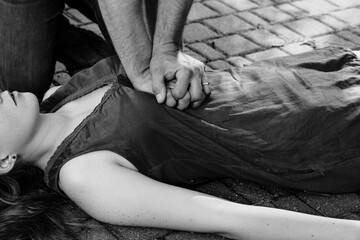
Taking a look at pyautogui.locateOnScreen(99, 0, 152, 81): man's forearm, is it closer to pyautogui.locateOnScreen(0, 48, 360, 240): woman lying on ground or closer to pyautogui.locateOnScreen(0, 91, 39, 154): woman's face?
→ pyautogui.locateOnScreen(0, 48, 360, 240): woman lying on ground

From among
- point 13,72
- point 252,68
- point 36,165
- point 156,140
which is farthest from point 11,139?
point 252,68

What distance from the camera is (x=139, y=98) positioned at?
299cm

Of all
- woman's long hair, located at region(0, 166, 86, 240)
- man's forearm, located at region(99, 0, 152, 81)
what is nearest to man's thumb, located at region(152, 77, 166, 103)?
man's forearm, located at region(99, 0, 152, 81)

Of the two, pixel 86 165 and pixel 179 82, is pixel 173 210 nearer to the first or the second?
pixel 86 165

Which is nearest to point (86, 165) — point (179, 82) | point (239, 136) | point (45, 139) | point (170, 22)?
point (45, 139)

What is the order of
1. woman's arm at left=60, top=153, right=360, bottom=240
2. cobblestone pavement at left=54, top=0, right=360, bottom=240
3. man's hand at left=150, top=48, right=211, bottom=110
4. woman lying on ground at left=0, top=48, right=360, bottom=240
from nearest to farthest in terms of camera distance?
1. woman's arm at left=60, top=153, right=360, bottom=240
2. woman lying on ground at left=0, top=48, right=360, bottom=240
3. man's hand at left=150, top=48, right=211, bottom=110
4. cobblestone pavement at left=54, top=0, right=360, bottom=240

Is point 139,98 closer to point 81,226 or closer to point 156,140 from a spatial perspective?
point 156,140

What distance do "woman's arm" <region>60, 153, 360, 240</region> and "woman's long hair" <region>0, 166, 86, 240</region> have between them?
0.13 m

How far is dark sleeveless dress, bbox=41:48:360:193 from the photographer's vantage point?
296 centimetres

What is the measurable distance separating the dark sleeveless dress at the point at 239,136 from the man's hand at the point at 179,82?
5 cm

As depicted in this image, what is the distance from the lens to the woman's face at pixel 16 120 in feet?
9.47

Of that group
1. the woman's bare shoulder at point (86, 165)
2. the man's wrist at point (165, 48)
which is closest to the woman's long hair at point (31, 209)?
the woman's bare shoulder at point (86, 165)

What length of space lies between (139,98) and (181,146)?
279mm

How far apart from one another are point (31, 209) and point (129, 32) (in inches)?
35.8
